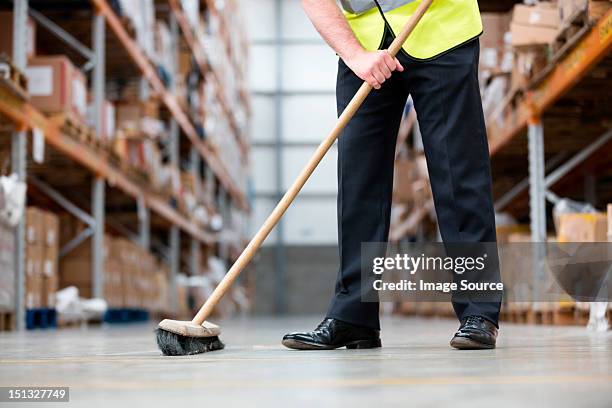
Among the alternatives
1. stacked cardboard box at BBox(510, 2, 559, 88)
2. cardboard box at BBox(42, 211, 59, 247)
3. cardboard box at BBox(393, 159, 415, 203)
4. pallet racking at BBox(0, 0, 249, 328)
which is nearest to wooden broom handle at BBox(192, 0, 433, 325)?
stacked cardboard box at BBox(510, 2, 559, 88)

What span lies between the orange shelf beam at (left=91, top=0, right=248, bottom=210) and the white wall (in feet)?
22.4

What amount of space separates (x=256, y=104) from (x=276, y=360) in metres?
22.7

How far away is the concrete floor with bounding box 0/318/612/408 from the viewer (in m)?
1.36

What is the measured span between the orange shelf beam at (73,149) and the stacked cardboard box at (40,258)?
55 centimetres

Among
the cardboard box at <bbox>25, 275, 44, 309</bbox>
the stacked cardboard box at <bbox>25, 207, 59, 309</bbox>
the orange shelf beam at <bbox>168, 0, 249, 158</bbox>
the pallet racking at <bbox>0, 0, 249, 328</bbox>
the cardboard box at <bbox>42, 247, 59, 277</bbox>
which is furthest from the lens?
the orange shelf beam at <bbox>168, 0, 249, 158</bbox>

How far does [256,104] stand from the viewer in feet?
81.6

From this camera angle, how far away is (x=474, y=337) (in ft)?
8.89

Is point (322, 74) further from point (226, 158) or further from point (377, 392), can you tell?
point (377, 392)

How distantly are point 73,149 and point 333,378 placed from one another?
5.77 metres

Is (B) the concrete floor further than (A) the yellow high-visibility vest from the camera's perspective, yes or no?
No

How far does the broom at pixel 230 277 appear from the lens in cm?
265

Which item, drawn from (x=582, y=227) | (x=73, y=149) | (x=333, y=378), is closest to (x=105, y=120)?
(x=73, y=149)

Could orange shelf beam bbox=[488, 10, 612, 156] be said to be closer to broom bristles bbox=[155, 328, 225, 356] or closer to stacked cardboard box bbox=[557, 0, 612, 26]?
stacked cardboard box bbox=[557, 0, 612, 26]

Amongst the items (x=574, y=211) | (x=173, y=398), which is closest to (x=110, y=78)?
(x=574, y=211)
